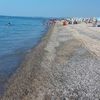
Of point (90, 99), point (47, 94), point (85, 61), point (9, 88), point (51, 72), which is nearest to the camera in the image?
point (90, 99)

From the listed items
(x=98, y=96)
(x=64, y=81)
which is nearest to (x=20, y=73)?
(x=64, y=81)

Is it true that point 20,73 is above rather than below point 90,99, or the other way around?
below

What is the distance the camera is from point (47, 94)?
10.8 meters

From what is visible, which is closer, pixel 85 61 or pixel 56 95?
pixel 56 95

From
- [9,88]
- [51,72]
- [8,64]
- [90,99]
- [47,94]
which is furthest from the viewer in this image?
[8,64]

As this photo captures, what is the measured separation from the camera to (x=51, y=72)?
47.6 feet

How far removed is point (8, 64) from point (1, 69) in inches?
62.4

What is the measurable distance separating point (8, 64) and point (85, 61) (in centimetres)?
471

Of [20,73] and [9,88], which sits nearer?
[9,88]

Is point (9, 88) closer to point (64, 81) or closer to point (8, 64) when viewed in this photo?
point (64, 81)

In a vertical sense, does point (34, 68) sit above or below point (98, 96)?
below

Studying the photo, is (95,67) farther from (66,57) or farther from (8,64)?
(8,64)

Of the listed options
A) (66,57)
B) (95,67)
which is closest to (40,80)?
(95,67)

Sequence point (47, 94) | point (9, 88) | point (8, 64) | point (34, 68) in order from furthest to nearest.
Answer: point (8, 64)
point (34, 68)
point (9, 88)
point (47, 94)
